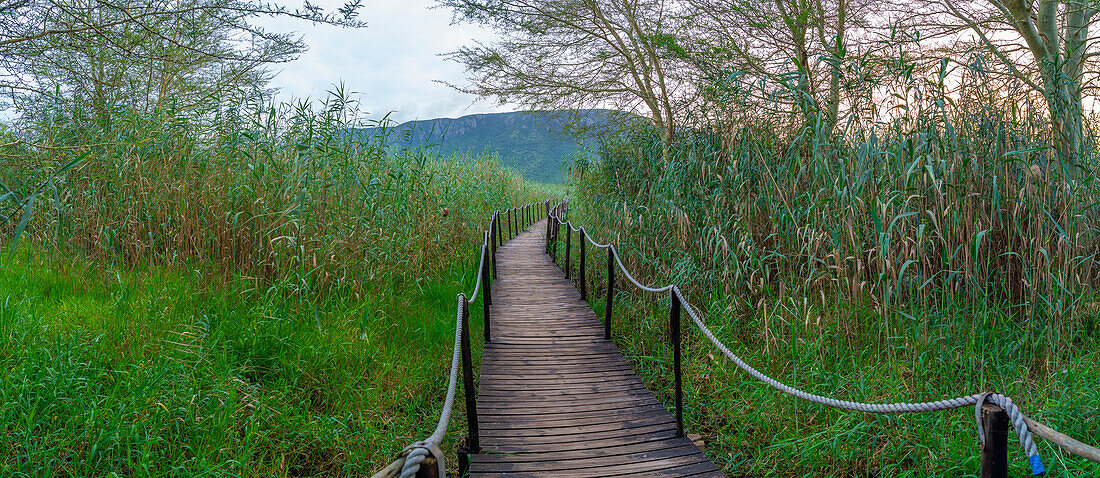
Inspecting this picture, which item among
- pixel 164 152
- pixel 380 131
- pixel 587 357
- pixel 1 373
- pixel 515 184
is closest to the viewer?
pixel 1 373

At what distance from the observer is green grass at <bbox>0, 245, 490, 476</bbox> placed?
2.41 m

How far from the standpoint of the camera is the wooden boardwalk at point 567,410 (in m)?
2.89

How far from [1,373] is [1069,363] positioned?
229 inches

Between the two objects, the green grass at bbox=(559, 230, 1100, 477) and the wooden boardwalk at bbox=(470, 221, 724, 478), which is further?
the wooden boardwalk at bbox=(470, 221, 724, 478)

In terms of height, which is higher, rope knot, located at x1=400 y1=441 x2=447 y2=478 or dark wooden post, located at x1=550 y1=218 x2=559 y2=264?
rope knot, located at x1=400 y1=441 x2=447 y2=478

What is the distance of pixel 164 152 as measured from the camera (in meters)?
5.04

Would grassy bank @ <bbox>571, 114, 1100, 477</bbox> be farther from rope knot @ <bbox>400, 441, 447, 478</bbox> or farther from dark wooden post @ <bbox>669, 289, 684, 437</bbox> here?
rope knot @ <bbox>400, 441, 447, 478</bbox>

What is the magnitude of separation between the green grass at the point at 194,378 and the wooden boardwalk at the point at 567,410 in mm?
468

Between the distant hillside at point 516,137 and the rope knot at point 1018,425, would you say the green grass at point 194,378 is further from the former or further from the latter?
the rope knot at point 1018,425

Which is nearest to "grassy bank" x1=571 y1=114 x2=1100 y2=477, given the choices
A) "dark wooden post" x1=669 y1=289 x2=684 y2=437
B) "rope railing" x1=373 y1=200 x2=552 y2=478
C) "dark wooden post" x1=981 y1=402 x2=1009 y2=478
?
"dark wooden post" x1=669 y1=289 x2=684 y2=437

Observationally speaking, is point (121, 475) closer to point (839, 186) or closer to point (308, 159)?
point (308, 159)

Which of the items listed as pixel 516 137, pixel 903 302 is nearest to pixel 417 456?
pixel 903 302

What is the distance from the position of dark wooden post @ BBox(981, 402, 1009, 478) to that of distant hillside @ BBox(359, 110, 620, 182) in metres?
5.04

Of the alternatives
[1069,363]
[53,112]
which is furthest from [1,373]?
[1069,363]
